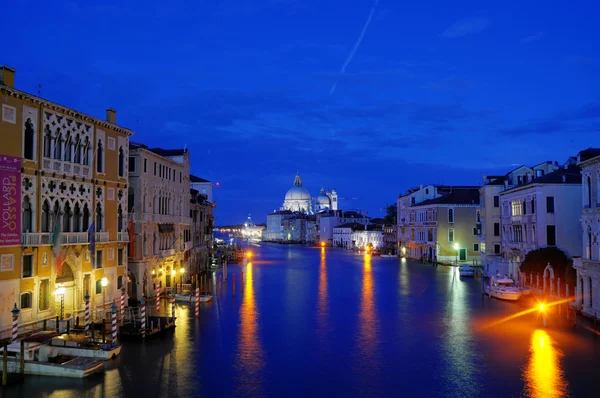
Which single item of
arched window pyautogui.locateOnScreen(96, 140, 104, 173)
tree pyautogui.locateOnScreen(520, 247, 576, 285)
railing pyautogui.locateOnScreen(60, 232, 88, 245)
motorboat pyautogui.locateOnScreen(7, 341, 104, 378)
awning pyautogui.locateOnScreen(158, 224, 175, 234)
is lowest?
motorboat pyautogui.locateOnScreen(7, 341, 104, 378)

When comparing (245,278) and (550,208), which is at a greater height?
(550,208)

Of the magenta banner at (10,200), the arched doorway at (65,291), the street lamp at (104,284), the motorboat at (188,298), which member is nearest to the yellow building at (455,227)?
the motorboat at (188,298)

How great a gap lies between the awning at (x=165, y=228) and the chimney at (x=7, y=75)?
17770mm

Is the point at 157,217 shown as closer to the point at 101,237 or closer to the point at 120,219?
the point at 120,219

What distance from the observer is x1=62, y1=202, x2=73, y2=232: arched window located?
27.9 metres

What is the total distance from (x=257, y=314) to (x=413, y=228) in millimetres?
63654

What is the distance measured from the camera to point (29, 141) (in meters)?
25.5

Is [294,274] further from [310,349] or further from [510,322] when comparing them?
[310,349]

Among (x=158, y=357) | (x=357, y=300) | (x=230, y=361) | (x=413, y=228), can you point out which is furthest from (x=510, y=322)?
(x=413, y=228)

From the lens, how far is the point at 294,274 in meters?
64.1

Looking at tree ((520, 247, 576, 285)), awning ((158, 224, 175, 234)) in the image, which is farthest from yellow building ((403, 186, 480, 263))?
awning ((158, 224, 175, 234))

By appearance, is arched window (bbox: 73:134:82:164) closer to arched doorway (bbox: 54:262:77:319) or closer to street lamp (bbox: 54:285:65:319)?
arched doorway (bbox: 54:262:77:319)

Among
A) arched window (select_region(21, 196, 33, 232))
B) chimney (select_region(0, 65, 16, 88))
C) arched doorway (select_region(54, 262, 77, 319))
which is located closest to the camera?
chimney (select_region(0, 65, 16, 88))

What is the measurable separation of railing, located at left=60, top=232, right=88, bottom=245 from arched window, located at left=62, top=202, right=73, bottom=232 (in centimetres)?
44
